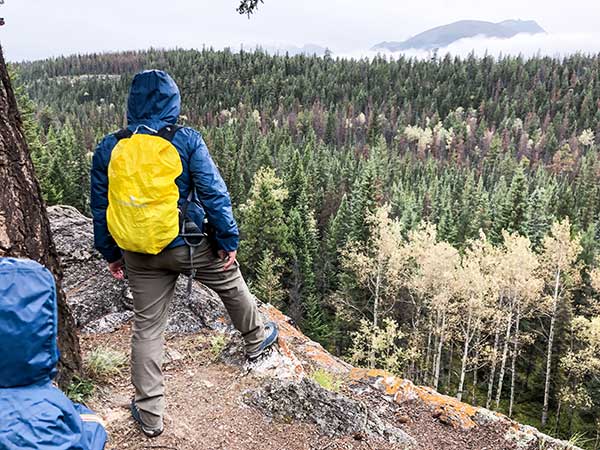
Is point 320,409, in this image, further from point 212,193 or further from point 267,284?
point 267,284

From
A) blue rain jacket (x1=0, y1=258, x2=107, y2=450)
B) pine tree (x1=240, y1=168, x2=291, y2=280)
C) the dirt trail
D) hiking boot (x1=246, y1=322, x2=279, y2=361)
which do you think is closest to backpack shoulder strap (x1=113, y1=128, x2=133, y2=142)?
blue rain jacket (x1=0, y1=258, x2=107, y2=450)

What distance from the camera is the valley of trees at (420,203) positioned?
2352 centimetres

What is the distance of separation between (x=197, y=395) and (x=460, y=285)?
18.9 metres

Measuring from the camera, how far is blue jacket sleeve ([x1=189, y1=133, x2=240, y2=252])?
3.01 metres

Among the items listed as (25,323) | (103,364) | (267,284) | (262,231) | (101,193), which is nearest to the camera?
(25,323)

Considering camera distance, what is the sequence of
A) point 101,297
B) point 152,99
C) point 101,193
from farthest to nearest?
point 101,297 → point 101,193 → point 152,99

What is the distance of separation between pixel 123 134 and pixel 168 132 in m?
0.28

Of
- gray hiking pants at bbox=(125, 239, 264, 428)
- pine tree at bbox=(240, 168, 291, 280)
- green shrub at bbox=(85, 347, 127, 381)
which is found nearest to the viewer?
gray hiking pants at bbox=(125, 239, 264, 428)

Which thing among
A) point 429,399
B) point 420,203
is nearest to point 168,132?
point 429,399

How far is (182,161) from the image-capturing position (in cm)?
298

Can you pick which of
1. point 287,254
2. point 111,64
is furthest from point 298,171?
point 111,64

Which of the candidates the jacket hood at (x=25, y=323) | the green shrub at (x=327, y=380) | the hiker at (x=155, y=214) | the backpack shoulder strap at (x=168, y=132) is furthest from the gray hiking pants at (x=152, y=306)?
the green shrub at (x=327, y=380)

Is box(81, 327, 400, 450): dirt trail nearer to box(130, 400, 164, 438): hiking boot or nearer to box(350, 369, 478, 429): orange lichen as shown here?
box(130, 400, 164, 438): hiking boot

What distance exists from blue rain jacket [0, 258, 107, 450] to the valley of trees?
663 inches
